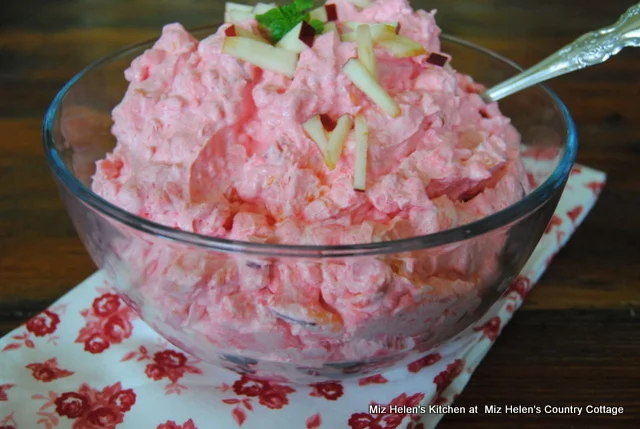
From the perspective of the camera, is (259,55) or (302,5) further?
(302,5)

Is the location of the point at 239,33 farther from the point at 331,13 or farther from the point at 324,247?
the point at 324,247

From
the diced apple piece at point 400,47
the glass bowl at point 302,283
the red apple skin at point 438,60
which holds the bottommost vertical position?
the glass bowl at point 302,283

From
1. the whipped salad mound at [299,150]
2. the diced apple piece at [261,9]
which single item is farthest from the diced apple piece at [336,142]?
the diced apple piece at [261,9]

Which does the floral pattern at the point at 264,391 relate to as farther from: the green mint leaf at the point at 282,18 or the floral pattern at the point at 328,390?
the green mint leaf at the point at 282,18

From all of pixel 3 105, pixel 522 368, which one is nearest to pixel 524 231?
pixel 522 368

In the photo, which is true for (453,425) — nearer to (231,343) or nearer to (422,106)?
A: (231,343)

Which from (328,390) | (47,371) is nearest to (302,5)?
(328,390)
